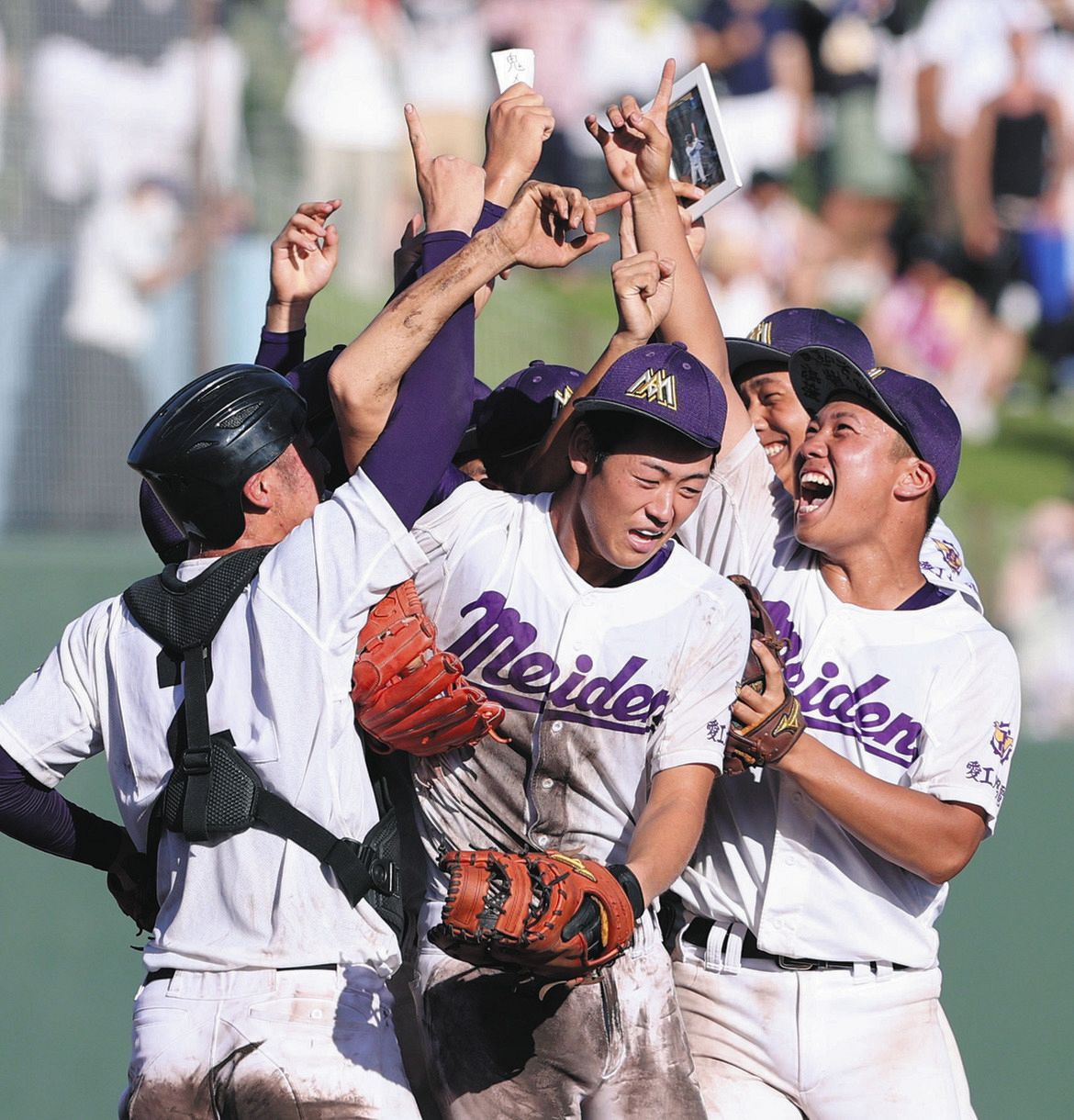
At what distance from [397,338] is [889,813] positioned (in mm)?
1260

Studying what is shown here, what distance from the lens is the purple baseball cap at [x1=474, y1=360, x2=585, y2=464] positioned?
3473 millimetres

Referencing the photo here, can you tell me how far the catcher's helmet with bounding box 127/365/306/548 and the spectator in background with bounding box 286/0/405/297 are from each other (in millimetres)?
4374

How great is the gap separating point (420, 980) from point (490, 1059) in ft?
0.65

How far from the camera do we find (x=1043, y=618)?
7184 mm

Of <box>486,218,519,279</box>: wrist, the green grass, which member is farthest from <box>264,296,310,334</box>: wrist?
the green grass

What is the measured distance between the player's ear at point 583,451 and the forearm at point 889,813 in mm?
632

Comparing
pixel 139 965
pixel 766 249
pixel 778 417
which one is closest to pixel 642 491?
pixel 778 417

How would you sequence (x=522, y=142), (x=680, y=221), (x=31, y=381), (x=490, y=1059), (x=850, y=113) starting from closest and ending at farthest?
(x=490, y=1059)
(x=522, y=142)
(x=680, y=221)
(x=31, y=381)
(x=850, y=113)

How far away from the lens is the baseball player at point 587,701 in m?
2.79

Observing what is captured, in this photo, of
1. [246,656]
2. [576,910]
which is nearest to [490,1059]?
[576,910]

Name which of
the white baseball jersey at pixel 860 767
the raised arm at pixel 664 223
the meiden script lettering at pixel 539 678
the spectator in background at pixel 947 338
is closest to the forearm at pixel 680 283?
Answer: the raised arm at pixel 664 223

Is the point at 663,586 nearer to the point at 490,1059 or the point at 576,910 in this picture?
the point at 576,910

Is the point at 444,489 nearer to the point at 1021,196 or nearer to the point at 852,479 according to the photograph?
the point at 852,479

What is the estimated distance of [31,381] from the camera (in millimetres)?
5855
